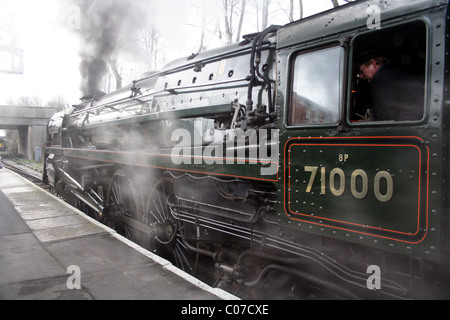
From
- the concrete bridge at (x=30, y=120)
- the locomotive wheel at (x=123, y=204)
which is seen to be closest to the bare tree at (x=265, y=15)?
the locomotive wheel at (x=123, y=204)

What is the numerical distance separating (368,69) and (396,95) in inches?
14.8

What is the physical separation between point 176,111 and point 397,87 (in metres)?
2.94

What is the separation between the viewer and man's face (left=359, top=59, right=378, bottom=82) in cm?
255

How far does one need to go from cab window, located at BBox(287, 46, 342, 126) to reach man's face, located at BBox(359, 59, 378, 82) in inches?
10.2

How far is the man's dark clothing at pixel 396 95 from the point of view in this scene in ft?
7.24

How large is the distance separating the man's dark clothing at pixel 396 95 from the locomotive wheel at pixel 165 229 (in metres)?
3.04

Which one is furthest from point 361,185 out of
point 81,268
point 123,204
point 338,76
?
point 123,204

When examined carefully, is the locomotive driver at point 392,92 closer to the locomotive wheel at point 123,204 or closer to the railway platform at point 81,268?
the railway platform at point 81,268

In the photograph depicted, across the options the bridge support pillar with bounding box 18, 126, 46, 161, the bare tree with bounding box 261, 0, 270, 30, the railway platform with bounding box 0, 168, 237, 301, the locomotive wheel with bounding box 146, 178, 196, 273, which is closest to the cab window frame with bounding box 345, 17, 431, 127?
the railway platform with bounding box 0, 168, 237, 301

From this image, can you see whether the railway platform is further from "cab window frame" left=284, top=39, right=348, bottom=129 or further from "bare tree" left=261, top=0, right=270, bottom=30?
"bare tree" left=261, top=0, right=270, bottom=30

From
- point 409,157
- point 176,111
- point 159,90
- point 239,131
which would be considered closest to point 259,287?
point 239,131

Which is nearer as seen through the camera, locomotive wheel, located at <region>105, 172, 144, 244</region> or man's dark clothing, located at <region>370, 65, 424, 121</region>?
man's dark clothing, located at <region>370, 65, 424, 121</region>
